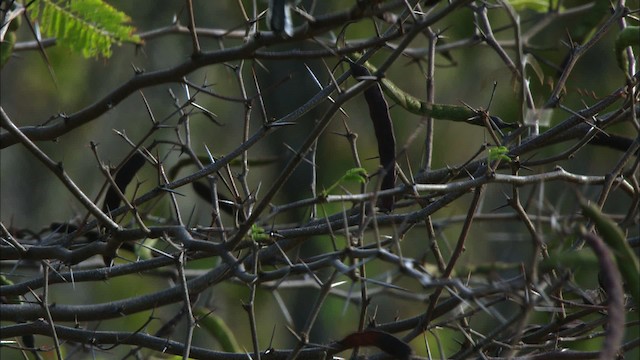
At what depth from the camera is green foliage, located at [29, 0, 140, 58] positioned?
2.60m

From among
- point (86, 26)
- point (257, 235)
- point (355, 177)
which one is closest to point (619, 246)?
point (355, 177)

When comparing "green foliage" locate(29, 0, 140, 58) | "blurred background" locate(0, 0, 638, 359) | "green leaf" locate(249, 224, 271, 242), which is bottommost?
"blurred background" locate(0, 0, 638, 359)

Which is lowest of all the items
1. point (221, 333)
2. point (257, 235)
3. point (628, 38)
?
point (221, 333)

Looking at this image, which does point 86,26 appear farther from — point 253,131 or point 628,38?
point 253,131

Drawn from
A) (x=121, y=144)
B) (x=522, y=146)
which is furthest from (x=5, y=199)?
(x=522, y=146)

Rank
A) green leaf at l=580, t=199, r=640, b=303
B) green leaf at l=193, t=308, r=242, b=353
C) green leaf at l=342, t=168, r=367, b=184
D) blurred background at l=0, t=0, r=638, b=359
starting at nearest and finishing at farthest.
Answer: green leaf at l=580, t=199, r=640, b=303 < green leaf at l=342, t=168, r=367, b=184 < green leaf at l=193, t=308, r=242, b=353 < blurred background at l=0, t=0, r=638, b=359

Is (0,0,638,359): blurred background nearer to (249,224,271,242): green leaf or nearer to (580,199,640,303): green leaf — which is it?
(249,224,271,242): green leaf

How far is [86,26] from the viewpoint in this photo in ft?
8.61

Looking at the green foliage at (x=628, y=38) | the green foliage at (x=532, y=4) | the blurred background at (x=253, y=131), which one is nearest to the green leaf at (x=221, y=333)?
the green foliage at (x=532, y=4)

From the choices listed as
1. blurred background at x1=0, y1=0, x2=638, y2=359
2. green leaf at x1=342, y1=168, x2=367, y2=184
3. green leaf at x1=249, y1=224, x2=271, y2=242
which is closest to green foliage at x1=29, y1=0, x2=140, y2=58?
green leaf at x1=249, y1=224, x2=271, y2=242

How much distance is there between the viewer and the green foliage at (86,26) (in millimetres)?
2600

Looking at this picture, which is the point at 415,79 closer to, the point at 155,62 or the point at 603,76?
the point at 603,76

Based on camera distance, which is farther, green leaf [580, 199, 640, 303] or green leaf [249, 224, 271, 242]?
green leaf [249, 224, 271, 242]

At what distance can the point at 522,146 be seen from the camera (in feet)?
7.93
